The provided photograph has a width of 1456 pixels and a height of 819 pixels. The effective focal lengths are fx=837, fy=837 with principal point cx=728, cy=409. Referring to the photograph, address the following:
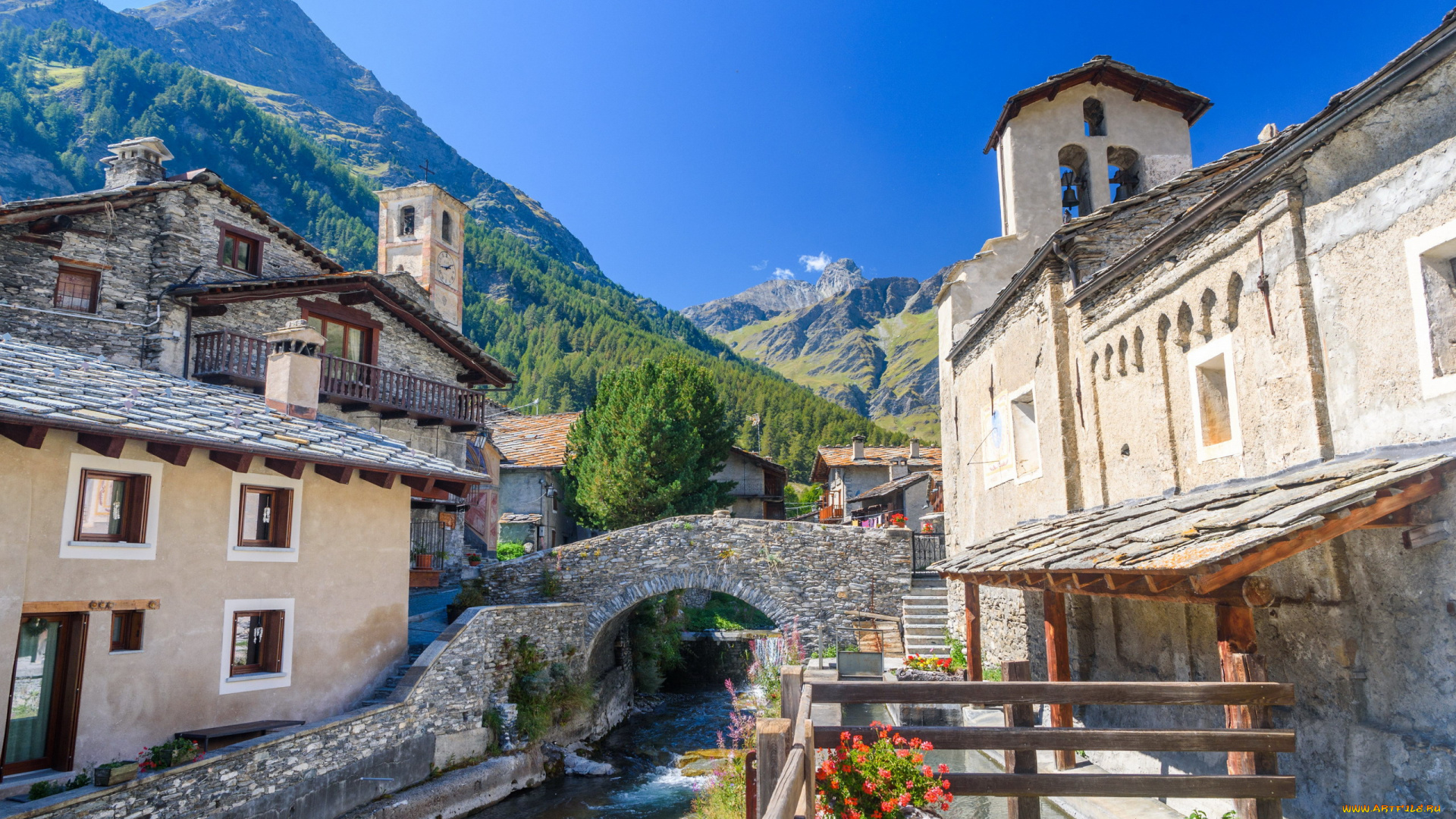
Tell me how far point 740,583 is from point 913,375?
13545 centimetres

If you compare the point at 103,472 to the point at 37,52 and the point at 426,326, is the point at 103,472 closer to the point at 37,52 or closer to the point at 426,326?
the point at 426,326

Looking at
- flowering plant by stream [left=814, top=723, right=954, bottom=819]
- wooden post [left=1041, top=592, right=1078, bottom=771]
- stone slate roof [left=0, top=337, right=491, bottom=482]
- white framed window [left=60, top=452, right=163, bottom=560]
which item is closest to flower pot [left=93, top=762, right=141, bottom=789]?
white framed window [left=60, top=452, right=163, bottom=560]

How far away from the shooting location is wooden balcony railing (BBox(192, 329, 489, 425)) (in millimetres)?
17812

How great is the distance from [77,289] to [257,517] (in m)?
9.68

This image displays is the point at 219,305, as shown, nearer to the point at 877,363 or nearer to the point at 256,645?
the point at 256,645

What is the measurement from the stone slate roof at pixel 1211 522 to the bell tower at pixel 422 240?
29.5 metres

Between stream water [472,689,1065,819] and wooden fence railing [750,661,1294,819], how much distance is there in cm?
356

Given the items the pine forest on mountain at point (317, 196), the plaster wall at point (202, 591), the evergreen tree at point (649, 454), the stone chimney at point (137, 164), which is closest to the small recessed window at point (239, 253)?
the stone chimney at point (137, 164)

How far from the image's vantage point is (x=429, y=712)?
13.1 m

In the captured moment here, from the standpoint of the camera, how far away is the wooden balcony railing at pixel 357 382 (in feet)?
58.4

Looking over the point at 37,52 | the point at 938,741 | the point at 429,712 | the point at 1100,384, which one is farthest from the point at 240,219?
the point at 37,52

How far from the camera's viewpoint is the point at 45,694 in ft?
30.0

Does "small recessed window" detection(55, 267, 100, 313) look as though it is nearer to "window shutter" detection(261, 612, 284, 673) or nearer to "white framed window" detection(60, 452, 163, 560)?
"white framed window" detection(60, 452, 163, 560)

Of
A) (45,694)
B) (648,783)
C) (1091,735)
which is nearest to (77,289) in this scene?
(45,694)
